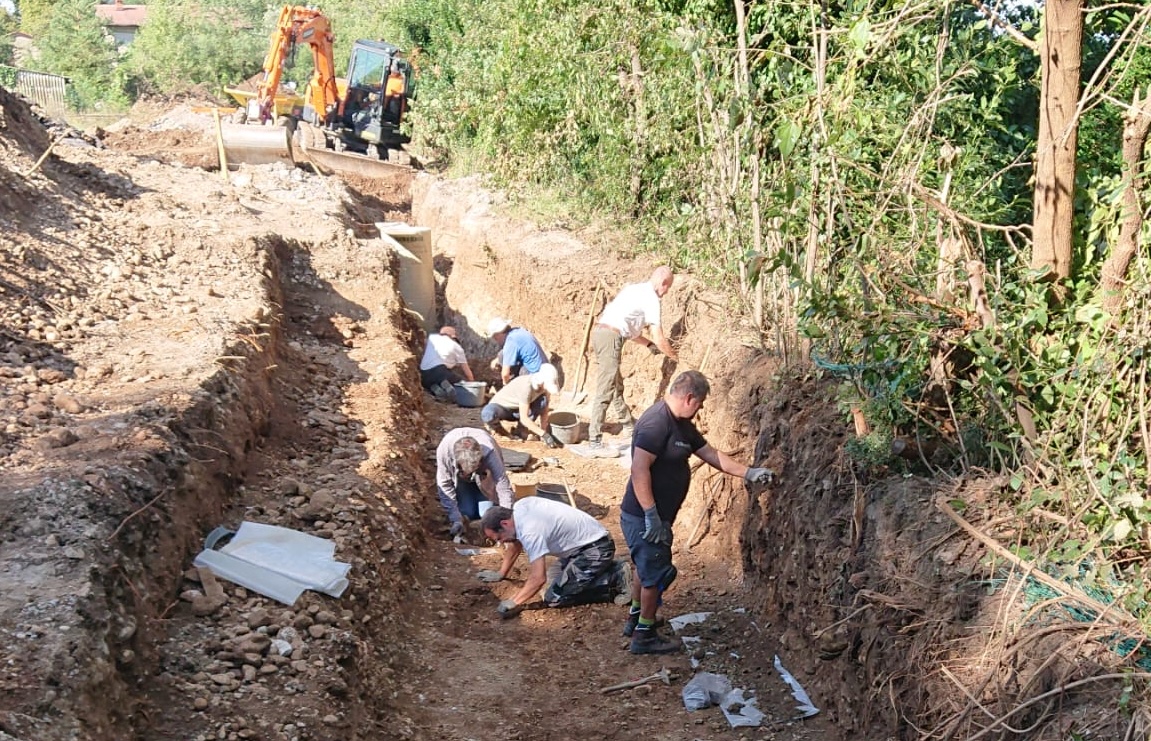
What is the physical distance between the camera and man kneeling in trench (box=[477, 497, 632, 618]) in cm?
704

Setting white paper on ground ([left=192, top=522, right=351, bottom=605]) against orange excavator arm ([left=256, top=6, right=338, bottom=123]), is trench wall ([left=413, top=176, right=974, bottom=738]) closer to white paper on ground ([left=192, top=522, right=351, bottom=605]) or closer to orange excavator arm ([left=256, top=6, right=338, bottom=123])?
white paper on ground ([left=192, top=522, right=351, bottom=605])

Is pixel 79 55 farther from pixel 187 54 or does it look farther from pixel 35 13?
pixel 35 13

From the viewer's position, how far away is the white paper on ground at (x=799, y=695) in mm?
5742

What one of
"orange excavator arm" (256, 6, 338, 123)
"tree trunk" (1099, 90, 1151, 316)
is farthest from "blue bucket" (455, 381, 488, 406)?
"orange excavator arm" (256, 6, 338, 123)

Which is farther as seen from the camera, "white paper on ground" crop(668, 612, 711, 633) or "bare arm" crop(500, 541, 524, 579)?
"bare arm" crop(500, 541, 524, 579)

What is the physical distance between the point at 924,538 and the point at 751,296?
390 centimetres

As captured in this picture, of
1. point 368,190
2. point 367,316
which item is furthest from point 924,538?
point 368,190

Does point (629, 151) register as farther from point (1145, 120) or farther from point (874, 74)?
point (1145, 120)

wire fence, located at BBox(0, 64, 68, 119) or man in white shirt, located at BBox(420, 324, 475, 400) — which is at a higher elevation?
wire fence, located at BBox(0, 64, 68, 119)

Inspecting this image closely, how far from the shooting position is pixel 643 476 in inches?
251

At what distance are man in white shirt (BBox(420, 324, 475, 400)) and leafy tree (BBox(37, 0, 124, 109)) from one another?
33.0 metres

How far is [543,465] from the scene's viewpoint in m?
10.3

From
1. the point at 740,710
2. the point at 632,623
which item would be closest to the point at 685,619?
the point at 632,623

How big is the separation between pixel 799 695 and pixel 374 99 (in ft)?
61.7
